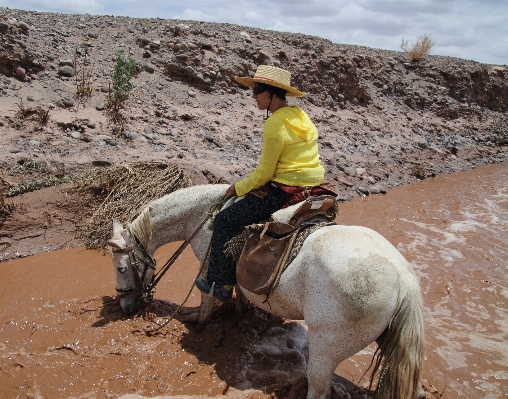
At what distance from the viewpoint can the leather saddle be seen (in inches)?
115

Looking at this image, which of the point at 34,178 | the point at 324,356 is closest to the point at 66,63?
the point at 34,178

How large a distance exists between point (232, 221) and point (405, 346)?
1576 millimetres

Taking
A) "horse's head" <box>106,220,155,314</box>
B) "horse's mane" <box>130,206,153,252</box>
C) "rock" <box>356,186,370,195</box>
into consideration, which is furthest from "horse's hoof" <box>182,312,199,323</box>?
"rock" <box>356,186,370,195</box>

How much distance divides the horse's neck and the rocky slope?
10.5 feet

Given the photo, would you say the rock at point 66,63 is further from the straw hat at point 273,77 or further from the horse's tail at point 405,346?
the horse's tail at point 405,346

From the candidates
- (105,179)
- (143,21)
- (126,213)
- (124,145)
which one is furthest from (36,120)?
(143,21)

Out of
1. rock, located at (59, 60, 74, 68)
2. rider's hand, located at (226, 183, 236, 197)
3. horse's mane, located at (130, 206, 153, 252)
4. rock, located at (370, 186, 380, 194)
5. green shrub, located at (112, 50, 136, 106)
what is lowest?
rock, located at (370, 186, 380, 194)

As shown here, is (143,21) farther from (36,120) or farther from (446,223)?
(446,223)

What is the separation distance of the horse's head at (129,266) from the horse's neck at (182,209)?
0.18 meters

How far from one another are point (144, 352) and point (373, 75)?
13.6m

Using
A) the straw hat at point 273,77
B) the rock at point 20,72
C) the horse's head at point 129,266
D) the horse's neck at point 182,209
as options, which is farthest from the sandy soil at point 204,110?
the straw hat at point 273,77

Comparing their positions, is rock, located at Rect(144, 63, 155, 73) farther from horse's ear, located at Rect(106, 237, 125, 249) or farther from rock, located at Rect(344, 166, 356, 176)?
horse's ear, located at Rect(106, 237, 125, 249)

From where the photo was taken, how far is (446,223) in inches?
309

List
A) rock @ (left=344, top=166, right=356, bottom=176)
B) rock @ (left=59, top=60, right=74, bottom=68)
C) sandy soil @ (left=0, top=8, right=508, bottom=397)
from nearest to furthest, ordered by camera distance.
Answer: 1. sandy soil @ (left=0, top=8, right=508, bottom=397)
2. rock @ (left=59, top=60, right=74, bottom=68)
3. rock @ (left=344, top=166, right=356, bottom=176)
